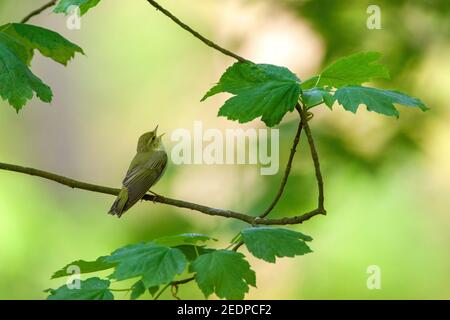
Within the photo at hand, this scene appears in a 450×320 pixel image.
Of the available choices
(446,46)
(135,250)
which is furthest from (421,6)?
(135,250)

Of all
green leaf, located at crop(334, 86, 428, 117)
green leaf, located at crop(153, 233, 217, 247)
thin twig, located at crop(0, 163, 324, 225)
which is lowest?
green leaf, located at crop(153, 233, 217, 247)

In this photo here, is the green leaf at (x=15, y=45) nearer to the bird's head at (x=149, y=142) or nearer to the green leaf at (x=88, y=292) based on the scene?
the green leaf at (x=88, y=292)

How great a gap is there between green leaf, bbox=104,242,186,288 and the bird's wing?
718 mm

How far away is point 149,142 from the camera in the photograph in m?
2.08

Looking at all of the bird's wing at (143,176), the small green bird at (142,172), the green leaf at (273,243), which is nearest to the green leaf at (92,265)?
the green leaf at (273,243)

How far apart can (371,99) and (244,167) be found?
4.37ft

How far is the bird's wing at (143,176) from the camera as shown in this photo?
5.32 ft

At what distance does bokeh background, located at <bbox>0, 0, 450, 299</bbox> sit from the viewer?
2084mm

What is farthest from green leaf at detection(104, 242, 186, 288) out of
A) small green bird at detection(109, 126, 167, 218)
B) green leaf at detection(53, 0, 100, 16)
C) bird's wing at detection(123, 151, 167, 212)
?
bird's wing at detection(123, 151, 167, 212)

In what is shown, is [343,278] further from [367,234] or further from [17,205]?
[17,205]

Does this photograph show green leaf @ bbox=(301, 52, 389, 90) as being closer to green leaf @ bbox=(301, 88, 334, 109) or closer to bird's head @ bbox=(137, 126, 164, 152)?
green leaf @ bbox=(301, 88, 334, 109)

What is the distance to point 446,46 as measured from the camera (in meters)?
2.12

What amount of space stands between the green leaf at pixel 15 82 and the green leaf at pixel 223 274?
385mm

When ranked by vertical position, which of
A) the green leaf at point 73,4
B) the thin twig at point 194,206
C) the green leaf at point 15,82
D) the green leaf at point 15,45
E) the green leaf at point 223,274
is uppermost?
the green leaf at point 73,4
